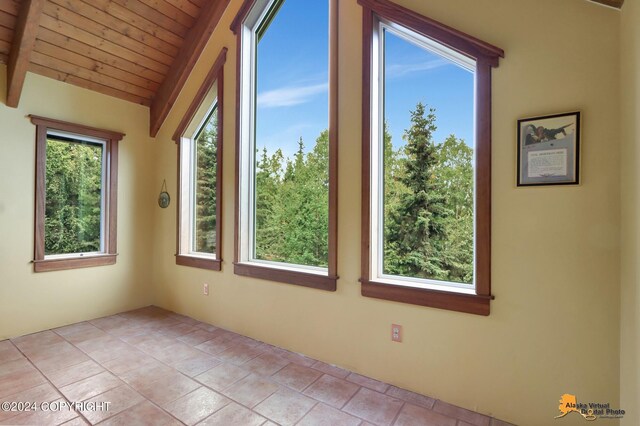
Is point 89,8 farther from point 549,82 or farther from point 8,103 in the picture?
point 549,82

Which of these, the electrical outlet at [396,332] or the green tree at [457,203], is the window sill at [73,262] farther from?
the green tree at [457,203]

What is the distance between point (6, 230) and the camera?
3051 mm

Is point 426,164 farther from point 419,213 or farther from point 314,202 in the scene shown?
point 314,202

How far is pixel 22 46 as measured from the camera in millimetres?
2754

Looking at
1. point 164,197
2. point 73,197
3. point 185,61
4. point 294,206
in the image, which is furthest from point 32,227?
point 294,206

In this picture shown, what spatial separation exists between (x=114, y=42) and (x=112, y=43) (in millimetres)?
23

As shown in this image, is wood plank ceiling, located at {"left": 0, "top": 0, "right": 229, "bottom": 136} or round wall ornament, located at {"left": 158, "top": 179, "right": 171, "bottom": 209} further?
round wall ornament, located at {"left": 158, "top": 179, "right": 171, "bottom": 209}

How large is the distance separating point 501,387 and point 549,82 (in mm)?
1803

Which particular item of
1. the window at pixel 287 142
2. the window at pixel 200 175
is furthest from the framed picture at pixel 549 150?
the window at pixel 200 175

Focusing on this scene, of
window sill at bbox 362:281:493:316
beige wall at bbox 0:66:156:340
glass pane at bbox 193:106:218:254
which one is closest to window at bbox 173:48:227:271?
glass pane at bbox 193:106:218:254

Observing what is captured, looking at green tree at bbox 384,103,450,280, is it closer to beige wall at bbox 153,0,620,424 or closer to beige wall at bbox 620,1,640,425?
beige wall at bbox 153,0,620,424

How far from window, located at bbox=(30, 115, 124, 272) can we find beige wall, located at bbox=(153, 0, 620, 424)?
296 cm

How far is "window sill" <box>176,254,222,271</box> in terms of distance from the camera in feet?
11.2

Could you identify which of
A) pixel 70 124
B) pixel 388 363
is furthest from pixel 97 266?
pixel 388 363
